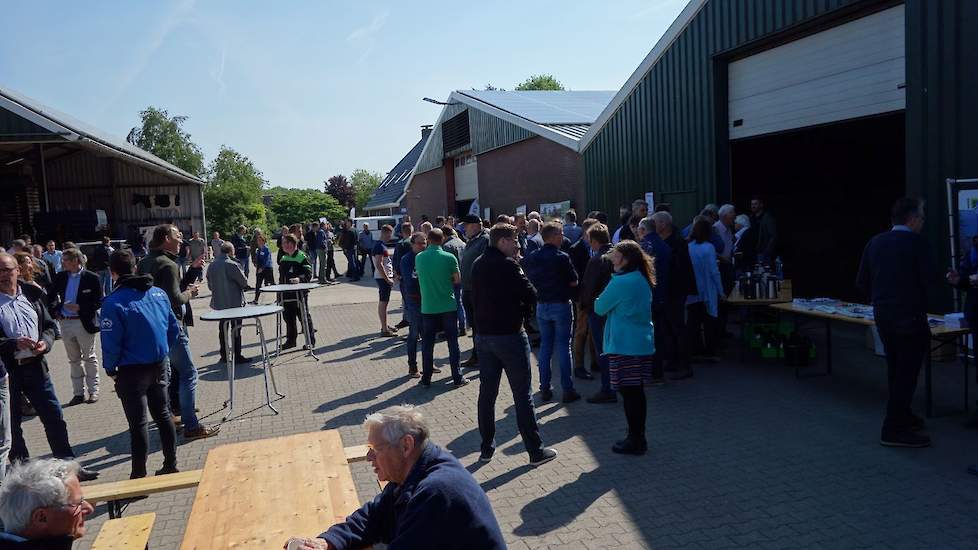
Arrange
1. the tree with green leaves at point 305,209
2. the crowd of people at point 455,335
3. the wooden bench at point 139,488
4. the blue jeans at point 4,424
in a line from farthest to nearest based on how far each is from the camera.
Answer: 1. the tree with green leaves at point 305,209
2. the blue jeans at point 4,424
3. the wooden bench at point 139,488
4. the crowd of people at point 455,335

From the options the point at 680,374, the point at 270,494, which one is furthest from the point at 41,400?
the point at 680,374

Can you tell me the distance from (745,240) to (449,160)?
66.1 feet

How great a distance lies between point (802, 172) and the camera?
15.1m

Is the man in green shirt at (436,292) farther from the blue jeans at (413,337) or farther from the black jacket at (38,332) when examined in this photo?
the black jacket at (38,332)

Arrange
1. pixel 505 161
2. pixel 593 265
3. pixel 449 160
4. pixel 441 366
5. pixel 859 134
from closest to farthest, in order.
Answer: pixel 593 265 < pixel 441 366 < pixel 859 134 < pixel 505 161 < pixel 449 160

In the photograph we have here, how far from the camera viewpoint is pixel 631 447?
5750 millimetres

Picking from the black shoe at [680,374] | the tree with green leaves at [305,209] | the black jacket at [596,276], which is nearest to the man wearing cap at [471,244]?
the black jacket at [596,276]

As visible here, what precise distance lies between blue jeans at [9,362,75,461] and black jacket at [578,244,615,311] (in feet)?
15.9

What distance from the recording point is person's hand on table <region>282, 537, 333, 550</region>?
2816 millimetres

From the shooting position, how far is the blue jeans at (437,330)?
803cm

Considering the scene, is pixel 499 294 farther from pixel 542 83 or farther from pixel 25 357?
pixel 542 83

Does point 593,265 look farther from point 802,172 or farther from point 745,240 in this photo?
point 802,172

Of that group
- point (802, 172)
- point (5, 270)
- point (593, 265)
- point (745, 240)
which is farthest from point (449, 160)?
point (5, 270)

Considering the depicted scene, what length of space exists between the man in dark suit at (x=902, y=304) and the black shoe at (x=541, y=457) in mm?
2717
